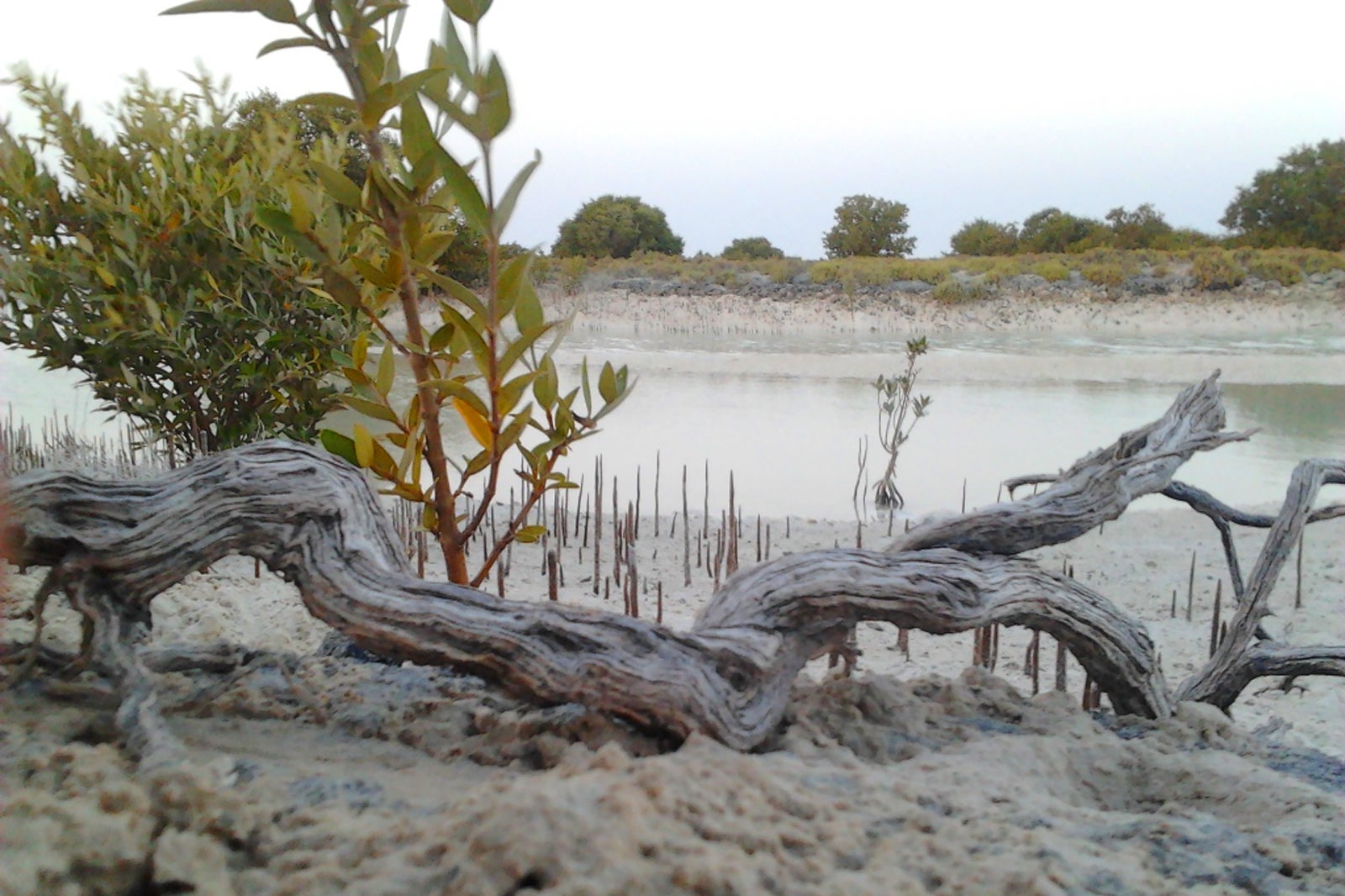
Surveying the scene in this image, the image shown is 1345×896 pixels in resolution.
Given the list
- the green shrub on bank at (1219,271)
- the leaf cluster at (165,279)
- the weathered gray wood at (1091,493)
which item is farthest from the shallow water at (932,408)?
the weathered gray wood at (1091,493)

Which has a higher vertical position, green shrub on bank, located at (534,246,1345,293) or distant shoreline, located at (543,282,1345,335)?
green shrub on bank, located at (534,246,1345,293)

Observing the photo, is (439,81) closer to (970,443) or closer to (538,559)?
(538,559)

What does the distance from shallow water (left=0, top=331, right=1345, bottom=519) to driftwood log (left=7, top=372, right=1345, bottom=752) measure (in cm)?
147

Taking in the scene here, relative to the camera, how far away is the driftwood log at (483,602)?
793 mm

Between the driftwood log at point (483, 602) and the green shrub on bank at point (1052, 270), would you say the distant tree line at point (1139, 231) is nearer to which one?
the green shrub on bank at point (1052, 270)

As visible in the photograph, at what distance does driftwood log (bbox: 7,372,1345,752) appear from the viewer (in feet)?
2.60

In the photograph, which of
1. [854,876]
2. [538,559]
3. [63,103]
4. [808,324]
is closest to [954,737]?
[854,876]

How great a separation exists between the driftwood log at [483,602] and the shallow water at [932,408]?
57.9 inches

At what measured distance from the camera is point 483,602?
855 millimetres

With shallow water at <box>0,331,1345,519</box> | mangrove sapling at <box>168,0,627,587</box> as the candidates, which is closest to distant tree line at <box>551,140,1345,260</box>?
shallow water at <box>0,331,1345,519</box>

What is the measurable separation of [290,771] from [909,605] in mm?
606

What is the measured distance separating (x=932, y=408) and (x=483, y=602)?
425 cm

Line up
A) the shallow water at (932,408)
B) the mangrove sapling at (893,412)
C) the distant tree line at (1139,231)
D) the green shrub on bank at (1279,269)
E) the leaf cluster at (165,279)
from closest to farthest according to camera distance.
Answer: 1. the leaf cluster at (165,279)
2. the mangrove sapling at (893,412)
3. the shallow water at (932,408)
4. the distant tree line at (1139,231)
5. the green shrub on bank at (1279,269)

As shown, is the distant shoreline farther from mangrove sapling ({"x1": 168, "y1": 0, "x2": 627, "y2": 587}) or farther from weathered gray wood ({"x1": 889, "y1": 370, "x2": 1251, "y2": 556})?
mangrove sapling ({"x1": 168, "y1": 0, "x2": 627, "y2": 587})
